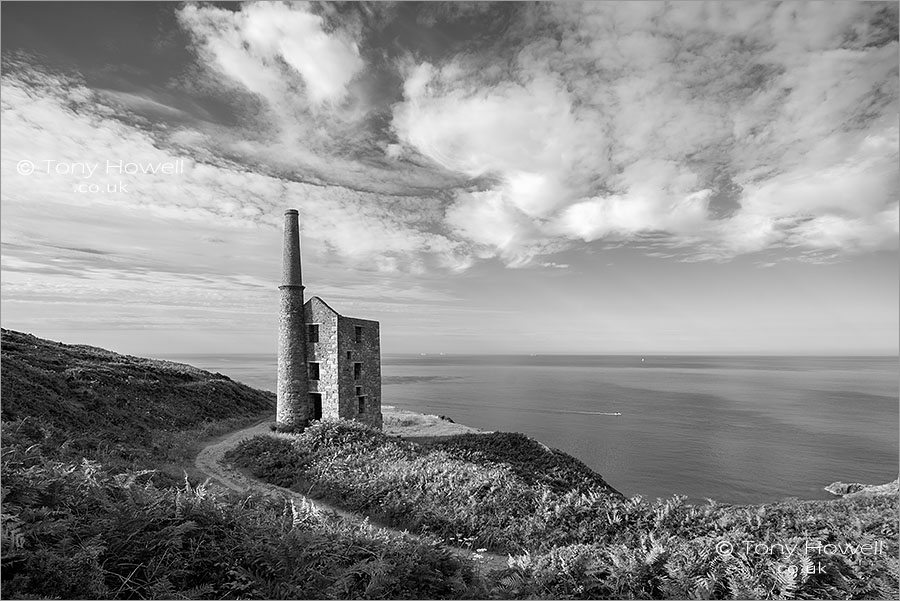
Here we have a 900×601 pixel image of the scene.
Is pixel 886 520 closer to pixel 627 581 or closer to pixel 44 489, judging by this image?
pixel 627 581

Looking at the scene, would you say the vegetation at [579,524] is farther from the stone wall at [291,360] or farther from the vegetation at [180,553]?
the vegetation at [180,553]

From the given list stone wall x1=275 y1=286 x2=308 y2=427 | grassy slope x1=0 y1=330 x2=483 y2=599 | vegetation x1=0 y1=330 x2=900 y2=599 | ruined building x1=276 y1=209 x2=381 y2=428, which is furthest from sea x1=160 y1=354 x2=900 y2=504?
grassy slope x1=0 y1=330 x2=483 y2=599

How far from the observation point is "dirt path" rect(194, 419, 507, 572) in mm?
11516

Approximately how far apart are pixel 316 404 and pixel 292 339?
3.95 meters

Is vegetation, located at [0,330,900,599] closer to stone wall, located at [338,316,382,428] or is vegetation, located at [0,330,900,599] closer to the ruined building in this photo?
the ruined building

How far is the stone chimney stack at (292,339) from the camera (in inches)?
909

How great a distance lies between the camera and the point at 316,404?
2397cm

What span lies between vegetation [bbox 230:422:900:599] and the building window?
2.23m

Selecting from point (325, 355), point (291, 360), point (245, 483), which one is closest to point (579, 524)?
point (245, 483)

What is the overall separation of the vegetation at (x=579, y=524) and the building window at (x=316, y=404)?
2.23m

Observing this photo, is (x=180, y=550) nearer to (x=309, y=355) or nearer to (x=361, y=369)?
(x=309, y=355)

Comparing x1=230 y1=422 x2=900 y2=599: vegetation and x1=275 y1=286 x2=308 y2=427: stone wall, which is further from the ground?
x1=275 y1=286 x2=308 y2=427: stone wall

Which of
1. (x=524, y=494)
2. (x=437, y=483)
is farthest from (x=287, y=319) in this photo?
(x=524, y=494)

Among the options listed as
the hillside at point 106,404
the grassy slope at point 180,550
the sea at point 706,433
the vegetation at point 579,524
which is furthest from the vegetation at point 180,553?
the sea at point 706,433
